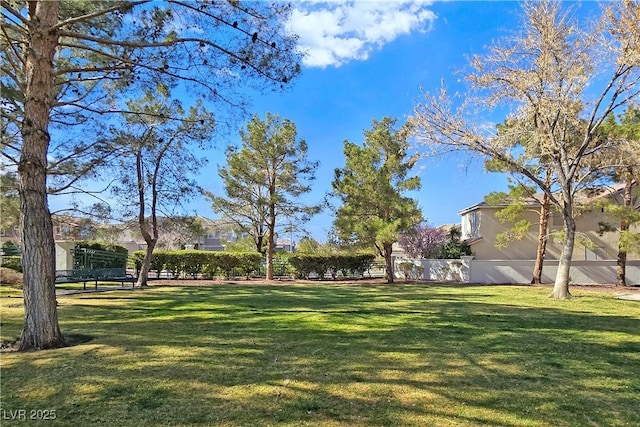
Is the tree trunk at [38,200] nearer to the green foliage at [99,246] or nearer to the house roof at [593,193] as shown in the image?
the green foliage at [99,246]

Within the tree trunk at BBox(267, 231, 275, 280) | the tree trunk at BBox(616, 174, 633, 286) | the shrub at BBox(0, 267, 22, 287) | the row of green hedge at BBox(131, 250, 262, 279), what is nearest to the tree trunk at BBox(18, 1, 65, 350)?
the shrub at BBox(0, 267, 22, 287)

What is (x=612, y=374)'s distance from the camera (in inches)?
189

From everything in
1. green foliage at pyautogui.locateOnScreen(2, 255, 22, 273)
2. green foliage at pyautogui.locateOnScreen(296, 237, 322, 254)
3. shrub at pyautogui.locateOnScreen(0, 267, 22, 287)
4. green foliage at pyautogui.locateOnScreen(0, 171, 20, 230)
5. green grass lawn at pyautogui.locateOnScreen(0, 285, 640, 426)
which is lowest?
green grass lawn at pyautogui.locateOnScreen(0, 285, 640, 426)

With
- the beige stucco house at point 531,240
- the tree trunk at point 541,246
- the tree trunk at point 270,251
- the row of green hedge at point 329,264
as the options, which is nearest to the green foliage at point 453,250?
the beige stucco house at point 531,240

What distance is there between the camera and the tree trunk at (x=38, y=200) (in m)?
5.88

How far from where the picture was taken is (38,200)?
600 centimetres

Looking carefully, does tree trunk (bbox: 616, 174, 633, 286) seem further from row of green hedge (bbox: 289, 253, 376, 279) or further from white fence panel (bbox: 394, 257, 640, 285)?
row of green hedge (bbox: 289, 253, 376, 279)

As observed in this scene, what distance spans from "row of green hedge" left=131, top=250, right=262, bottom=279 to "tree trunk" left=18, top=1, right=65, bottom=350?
18519mm

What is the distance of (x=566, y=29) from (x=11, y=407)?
15.3 m

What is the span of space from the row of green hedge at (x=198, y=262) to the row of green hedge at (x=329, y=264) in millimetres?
2601

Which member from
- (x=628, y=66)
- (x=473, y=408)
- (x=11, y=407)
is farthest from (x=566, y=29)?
(x=11, y=407)

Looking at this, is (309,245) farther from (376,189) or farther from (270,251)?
(376,189)

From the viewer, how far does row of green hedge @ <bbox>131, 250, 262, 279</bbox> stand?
79.0ft

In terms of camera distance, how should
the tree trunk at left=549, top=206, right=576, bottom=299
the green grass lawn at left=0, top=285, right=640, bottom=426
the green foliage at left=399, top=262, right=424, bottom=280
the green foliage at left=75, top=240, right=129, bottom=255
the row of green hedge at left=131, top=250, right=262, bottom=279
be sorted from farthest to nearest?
the green foliage at left=399, top=262, right=424, bottom=280
the row of green hedge at left=131, top=250, right=262, bottom=279
the green foliage at left=75, top=240, right=129, bottom=255
the tree trunk at left=549, top=206, right=576, bottom=299
the green grass lawn at left=0, top=285, right=640, bottom=426
